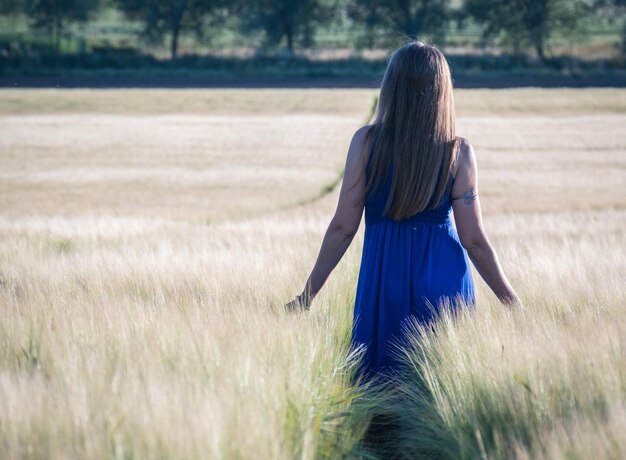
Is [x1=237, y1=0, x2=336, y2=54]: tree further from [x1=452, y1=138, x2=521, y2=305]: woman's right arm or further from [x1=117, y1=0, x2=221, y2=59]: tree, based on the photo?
[x1=452, y1=138, x2=521, y2=305]: woman's right arm

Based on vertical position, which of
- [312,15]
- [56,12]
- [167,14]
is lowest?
[56,12]

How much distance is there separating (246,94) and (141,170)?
20.4 metres

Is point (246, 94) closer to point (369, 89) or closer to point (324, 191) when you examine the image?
point (369, 89)

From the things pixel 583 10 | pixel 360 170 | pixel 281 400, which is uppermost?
pixel 583 10

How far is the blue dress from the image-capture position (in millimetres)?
3371

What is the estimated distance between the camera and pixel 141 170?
20.8m

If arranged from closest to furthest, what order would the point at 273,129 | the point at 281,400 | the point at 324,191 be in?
the point at 281,400 < the point at 324,191 < the point at 273,129

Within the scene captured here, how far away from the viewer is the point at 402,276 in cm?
340

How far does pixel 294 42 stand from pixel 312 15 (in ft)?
7.91

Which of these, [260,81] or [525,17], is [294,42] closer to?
[260,81]

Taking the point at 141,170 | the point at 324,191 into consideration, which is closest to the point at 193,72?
the point at 141,170

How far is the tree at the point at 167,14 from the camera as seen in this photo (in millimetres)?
60531

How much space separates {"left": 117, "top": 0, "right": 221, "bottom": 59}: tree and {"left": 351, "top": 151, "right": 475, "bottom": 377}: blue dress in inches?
2303

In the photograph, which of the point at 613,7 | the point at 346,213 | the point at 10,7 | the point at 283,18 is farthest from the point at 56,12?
the point at 346,213
